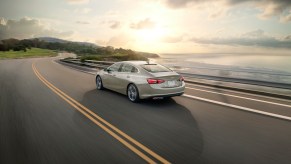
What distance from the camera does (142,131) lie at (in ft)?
18.6

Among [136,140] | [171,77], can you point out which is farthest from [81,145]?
[171,77]

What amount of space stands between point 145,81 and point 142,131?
3.06m

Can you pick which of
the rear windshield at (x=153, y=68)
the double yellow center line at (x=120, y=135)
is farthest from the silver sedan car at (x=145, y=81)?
the double yellow center line at (x=120, y=135)

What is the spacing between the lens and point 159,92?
8352 mm

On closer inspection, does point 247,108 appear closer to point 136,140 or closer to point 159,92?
point 159,92

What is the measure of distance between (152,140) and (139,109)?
2767 millimetres

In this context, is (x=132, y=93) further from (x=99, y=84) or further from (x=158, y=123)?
(x=99, y=84)

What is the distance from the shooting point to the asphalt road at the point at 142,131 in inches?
173

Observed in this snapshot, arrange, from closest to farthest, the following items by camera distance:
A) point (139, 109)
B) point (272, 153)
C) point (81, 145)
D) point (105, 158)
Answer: point (105, 158) → point (272, 153) → point (81, 145) → point (139, 109)

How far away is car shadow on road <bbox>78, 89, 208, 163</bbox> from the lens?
4.65m

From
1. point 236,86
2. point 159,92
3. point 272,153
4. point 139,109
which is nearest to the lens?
point 272,153

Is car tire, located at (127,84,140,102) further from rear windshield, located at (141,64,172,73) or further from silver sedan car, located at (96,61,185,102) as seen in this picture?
rear windshield, located at (141,64,172,73)

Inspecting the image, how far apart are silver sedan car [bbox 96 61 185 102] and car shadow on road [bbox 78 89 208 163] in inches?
15.2

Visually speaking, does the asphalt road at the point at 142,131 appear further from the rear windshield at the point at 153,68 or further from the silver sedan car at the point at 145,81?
the rear windshield at the point at 153,68
